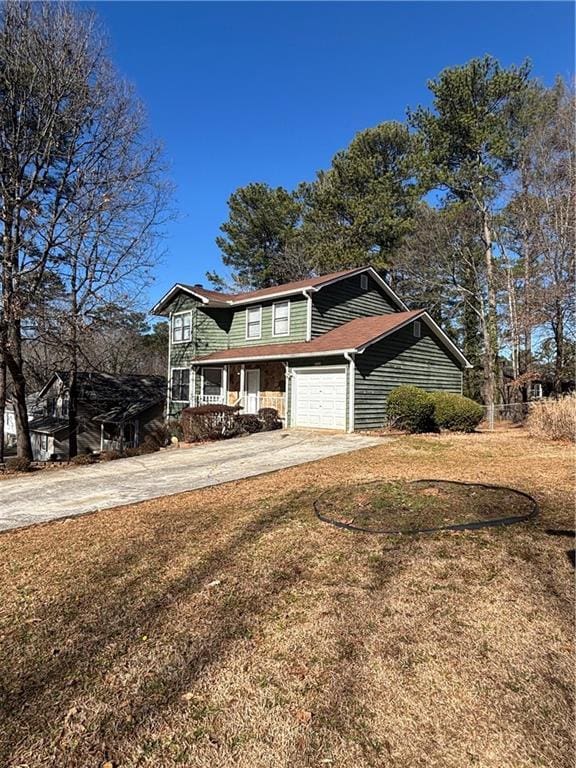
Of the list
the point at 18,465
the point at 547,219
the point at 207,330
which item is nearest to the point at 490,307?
the point at 547,219

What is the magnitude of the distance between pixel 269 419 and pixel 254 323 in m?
5.00

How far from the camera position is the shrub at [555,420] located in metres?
10.4

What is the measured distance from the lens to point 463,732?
1.98 meters

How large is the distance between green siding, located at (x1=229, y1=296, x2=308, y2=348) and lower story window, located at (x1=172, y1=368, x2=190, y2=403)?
2.79m

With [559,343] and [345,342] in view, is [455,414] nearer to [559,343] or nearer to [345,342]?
[345,342]

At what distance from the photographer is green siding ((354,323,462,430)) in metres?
14.0

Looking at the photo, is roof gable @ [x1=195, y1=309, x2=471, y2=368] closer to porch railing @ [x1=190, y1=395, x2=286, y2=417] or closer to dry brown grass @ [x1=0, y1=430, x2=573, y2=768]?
porch railing @ [x1=190, y1=395, x2=286, y2=417]

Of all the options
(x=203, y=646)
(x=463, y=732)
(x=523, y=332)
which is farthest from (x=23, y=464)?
(x=523, y=332)

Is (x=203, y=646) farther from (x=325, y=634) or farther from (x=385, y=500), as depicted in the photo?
(x=385, y=500)

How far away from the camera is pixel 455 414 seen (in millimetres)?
13469

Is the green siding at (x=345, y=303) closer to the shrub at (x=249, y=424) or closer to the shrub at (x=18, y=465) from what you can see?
the shrub at (x=249, y=424)

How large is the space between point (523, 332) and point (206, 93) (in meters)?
16.3

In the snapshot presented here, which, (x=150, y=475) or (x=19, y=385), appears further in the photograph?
(x=19, y=385)

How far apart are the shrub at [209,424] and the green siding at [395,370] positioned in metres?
4.52
